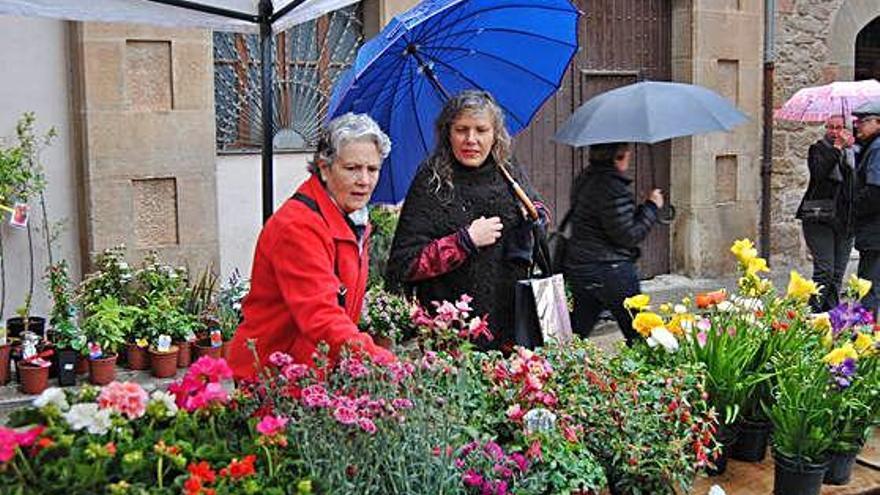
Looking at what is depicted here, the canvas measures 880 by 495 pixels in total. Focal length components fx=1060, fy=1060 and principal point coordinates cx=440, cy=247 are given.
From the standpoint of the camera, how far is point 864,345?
3.00 m

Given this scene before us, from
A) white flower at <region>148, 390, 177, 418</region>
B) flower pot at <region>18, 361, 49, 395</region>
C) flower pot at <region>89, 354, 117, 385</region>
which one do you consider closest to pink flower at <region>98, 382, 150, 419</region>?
white flower at <region>148, 390, 177, 418</region>

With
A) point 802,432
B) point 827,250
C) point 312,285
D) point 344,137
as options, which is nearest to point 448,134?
point 344,137

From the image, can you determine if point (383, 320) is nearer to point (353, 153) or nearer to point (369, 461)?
point (353, 153)

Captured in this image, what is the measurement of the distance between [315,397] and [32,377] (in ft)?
12.5

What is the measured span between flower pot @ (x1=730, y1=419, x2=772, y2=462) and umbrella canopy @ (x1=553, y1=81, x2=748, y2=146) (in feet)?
6.19

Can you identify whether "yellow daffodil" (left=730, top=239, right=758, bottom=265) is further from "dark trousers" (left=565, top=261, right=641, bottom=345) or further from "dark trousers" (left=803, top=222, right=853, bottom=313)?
"dark trousers" (left=803, top=222, right=853, bottom=313)

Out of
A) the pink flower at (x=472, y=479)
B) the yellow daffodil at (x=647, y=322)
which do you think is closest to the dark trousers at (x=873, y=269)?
the yellow daffodil at (x=647, y=322)

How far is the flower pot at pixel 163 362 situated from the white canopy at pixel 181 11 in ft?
7.80

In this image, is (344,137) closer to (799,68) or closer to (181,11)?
(181,11)

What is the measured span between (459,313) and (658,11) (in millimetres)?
6503

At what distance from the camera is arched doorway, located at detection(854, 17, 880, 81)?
1019 centimetres

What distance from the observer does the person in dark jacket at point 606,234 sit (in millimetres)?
4762

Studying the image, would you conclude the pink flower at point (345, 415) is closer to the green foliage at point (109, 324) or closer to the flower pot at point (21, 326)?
the green foliage at point (109, 324)

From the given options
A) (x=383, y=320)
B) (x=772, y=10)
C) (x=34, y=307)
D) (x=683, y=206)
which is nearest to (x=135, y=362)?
(x=34, y=307)
